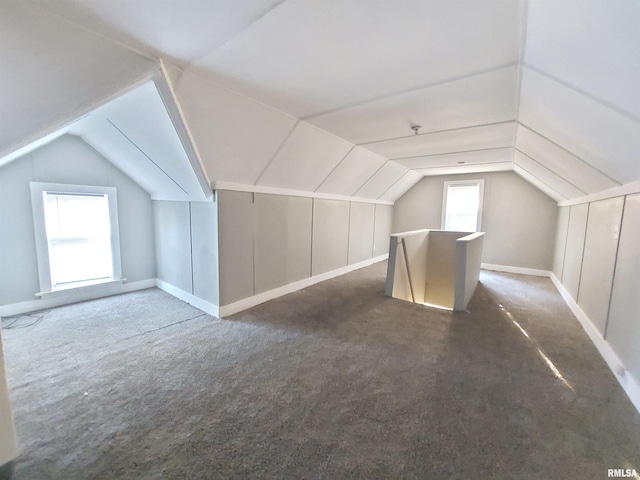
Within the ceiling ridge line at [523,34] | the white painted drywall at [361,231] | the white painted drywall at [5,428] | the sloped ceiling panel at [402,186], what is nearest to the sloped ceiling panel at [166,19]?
the ceiling ridge line at [523,34]

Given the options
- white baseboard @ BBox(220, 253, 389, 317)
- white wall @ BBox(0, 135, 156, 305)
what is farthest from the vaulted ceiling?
white baseboard @ BBox(220, 253, 389, 317)

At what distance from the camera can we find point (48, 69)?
164 centimetres

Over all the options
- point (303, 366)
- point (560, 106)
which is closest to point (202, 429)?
point (303, 366)

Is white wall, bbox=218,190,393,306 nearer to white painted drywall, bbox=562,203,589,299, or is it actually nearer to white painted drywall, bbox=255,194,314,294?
white painted drywall, bbox=255,194,314,294

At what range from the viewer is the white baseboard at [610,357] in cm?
190

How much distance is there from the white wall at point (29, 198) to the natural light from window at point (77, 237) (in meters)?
0.18

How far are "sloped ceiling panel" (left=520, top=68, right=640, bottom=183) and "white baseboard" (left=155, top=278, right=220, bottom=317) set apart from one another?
12.2 ft

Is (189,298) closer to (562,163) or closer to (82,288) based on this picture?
(82,288)

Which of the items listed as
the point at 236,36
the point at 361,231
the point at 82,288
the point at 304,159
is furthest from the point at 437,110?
the point at 82,288

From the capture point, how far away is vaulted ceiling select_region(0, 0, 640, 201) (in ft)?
4.32

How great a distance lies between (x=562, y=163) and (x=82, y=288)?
6.46 metres

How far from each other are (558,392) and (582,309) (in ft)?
6.42

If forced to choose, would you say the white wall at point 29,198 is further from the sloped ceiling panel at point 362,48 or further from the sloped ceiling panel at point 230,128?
the sloped ceiling panel at point 362,48

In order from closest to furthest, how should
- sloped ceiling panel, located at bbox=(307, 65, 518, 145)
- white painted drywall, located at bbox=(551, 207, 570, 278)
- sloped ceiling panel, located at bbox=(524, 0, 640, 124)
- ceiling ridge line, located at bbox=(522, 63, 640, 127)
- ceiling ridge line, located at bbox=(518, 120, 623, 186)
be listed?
sloped ceiling panel, located at bbox=(524, 0, 640, 124) → ceiling ridge line, located at bbox=(522, 63, 640, 127) → sloped ceiling panel, located at bbox=(307, 65, 518, 145) → ceiling ridge line, located at bbox=(518, 120, 623, 186) → white painted drywall, located at bbox=(551, 207, 570, 278)
